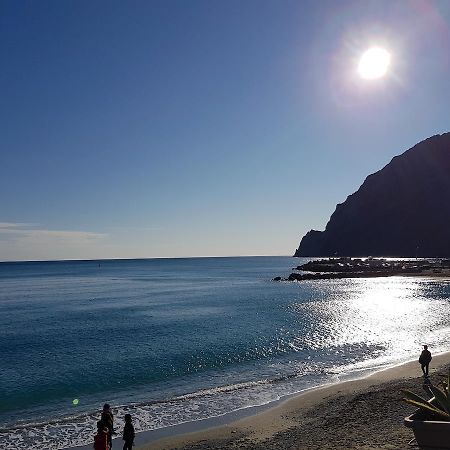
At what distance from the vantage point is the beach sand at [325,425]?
52.6 feet

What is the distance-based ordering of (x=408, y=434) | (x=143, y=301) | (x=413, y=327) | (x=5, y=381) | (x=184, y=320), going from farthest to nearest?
(x=143, y=301)
(x=184, y=320)
(x=413, y=327)
(x=5, y=381)
(x=408, y=434)

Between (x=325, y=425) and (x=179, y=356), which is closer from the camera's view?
(x=325, y=425)

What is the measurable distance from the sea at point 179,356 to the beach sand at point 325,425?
1903 millimetres

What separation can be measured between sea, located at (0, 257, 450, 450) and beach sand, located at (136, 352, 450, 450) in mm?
1903

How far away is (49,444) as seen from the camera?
713 inches

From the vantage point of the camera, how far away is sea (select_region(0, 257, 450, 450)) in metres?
22.2

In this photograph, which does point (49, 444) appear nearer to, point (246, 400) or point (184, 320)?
point (246, 400)

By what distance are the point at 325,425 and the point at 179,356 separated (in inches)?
674

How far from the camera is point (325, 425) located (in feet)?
61.0

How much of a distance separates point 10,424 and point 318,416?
44.2 feet

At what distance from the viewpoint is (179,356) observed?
34062mm

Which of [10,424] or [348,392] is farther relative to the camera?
[348,392]

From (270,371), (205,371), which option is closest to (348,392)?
(270,371)

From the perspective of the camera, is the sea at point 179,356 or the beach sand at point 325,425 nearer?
the beach sand at point 325,425
